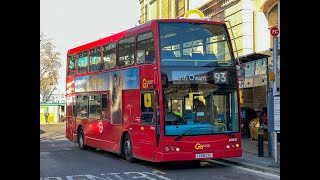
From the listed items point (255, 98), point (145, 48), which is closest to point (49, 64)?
point (255, 98)

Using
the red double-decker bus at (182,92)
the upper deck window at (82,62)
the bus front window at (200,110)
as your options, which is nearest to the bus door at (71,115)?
the upper deck window at (82,62)

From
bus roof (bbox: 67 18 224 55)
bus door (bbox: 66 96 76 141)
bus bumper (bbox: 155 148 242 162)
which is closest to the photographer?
bus bumper (bbox: 155 148 242 162)

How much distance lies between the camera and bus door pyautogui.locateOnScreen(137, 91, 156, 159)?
42.4 ft

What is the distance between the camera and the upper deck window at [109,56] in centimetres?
1608

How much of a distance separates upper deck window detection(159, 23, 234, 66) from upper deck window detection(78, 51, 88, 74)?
21.6 ft

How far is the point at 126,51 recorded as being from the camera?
15.0 m

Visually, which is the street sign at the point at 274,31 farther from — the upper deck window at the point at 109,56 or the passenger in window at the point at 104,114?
the passenger in window at the point at 104,114

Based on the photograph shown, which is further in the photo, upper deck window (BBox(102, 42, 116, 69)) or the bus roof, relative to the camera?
upper deck window (BBox(102, 42, 116, 69))

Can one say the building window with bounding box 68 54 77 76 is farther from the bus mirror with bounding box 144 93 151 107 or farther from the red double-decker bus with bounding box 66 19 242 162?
the bus mirror with bounding box 144 93 151 107

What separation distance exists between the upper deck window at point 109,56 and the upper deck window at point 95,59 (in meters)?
0.56

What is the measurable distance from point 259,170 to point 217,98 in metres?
2.16

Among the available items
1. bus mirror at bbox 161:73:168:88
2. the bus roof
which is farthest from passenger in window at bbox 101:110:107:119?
bus mirror at bbox 161:73:168:88
